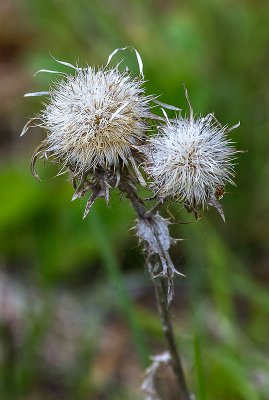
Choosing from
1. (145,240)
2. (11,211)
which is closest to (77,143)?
(145,240)

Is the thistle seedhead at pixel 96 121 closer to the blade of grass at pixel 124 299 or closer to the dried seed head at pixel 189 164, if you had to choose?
the dried seed head at pixel 189 164

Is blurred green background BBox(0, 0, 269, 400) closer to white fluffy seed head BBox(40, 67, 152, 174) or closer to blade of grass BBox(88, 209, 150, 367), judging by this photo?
blade of grass BBox(88, 209, 150, 367)

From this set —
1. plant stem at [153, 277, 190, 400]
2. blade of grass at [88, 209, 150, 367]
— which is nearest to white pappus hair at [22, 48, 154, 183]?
plant stem at [153, 277, 190, 400]

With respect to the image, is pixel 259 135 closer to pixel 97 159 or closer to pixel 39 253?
pixel 39 253

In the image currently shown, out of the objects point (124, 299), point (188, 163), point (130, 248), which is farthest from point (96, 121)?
point (130, 248)

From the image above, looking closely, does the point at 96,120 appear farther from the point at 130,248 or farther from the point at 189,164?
the point at 130,248

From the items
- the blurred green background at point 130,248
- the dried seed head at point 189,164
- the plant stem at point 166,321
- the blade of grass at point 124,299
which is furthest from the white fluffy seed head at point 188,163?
the blade of grass at point 124,299
